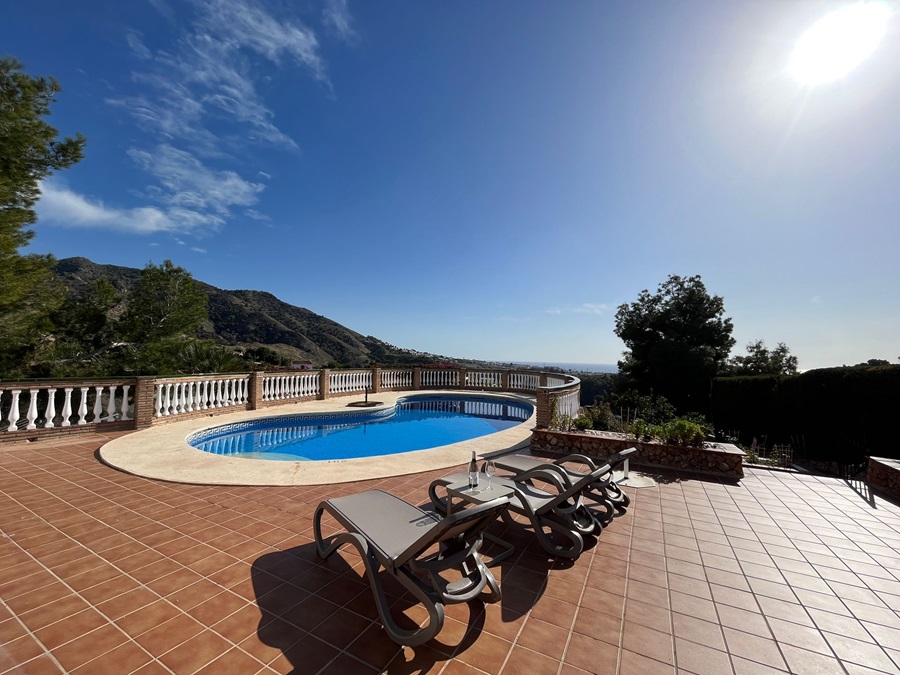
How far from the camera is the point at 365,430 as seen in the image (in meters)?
11.5

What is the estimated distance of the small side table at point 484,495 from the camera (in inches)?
139

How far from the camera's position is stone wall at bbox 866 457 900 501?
546cm

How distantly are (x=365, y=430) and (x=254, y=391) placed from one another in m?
3.78

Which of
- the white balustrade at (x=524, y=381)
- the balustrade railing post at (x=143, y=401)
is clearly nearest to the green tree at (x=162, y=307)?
the balustrade railing post at (x=143, y=401)

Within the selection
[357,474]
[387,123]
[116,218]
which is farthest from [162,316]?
[357,474]

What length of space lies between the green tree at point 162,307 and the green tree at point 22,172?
22.6 feet

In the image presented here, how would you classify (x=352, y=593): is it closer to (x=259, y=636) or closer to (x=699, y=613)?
(x=259, y=636)

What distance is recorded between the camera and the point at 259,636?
2346 millimetres

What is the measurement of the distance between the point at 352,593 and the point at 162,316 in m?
21.8

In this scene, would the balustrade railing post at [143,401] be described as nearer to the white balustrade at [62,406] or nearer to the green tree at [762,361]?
the white balustrade at [62,406]

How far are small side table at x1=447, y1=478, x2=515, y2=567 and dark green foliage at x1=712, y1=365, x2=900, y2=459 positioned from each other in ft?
27.0

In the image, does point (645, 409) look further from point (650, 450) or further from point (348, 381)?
point (348, 381)

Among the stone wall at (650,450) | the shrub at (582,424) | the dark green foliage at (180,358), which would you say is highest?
the dark green foliage at (180,358)

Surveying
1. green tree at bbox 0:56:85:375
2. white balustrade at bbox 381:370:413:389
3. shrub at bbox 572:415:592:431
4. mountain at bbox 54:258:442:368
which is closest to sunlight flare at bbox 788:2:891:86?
shrub at bbox 572:415:592:431
